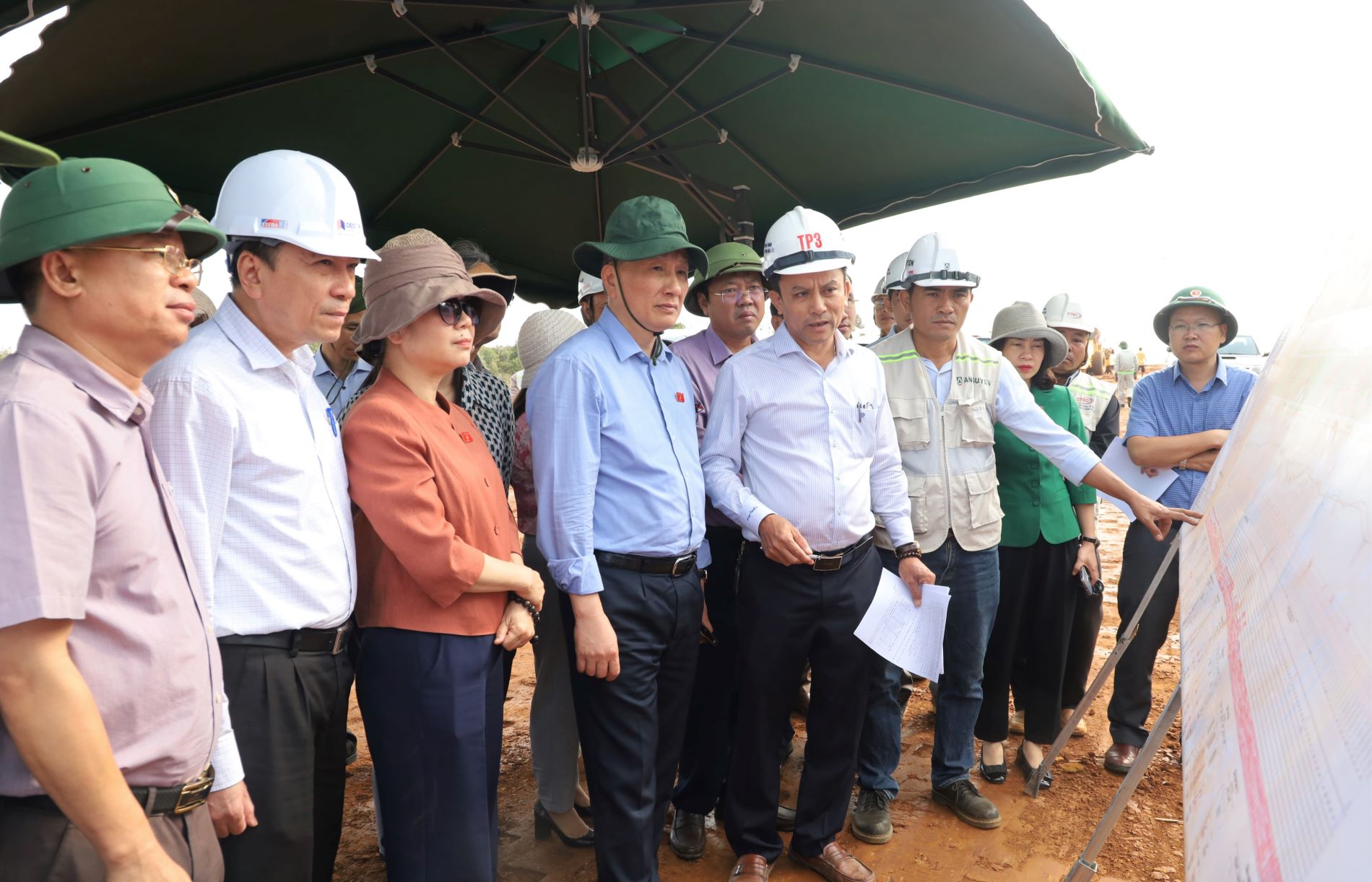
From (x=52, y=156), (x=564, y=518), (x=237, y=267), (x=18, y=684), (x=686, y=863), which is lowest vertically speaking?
(x=686, y=863)

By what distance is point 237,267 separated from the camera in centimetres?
183

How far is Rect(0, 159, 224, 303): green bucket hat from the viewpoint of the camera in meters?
1.28

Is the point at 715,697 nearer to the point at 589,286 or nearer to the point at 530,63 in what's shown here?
the point at 589,286

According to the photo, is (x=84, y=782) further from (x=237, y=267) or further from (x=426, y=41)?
(x=426, y=41)

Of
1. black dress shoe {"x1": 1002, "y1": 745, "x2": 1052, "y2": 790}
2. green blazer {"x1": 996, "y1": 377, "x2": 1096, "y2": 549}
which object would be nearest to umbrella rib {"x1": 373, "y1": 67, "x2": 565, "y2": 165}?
green blazer {"x1": 996, "y1": 377, "x2": 1096, "y2": 549}

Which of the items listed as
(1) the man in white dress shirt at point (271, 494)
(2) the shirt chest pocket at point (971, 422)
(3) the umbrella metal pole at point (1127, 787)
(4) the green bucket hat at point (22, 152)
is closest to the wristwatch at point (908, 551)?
(2) the shirt chest pocket at point (971, 422)

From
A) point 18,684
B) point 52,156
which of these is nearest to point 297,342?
point 52,156

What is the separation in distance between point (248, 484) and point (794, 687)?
1825 millimetres

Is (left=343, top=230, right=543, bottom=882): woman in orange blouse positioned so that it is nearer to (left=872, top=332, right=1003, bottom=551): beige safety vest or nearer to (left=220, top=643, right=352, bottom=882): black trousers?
(left=220, top=643, right=352, bottom=882): black trousers

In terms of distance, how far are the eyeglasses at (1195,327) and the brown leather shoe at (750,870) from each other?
2805 mm

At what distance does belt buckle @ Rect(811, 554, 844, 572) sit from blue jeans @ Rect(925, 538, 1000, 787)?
2.15 feet

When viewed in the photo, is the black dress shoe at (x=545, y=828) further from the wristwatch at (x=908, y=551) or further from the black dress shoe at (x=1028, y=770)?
the black dress shoe at (x=1028, y=770)

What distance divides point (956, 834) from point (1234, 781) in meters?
2.63

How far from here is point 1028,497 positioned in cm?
371
